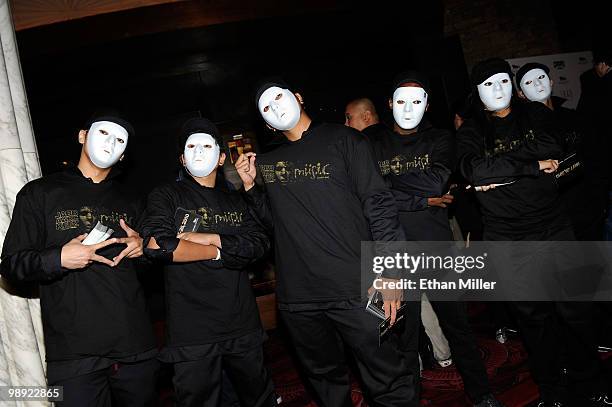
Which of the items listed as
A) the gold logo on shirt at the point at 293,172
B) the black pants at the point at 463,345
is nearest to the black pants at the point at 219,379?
the gold logo on shirt at the point at 293,172

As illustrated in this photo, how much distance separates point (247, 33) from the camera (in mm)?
A: 5906

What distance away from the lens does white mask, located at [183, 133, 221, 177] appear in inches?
110

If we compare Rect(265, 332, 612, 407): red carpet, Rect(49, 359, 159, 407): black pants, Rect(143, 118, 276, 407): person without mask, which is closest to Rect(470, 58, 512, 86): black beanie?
Rect(143, 118, 276, 407): person without mask

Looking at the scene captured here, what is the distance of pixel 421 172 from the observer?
2.92m

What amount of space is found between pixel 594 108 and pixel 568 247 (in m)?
1.84

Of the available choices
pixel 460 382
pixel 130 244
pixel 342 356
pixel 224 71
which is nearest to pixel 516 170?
pixel 342 356

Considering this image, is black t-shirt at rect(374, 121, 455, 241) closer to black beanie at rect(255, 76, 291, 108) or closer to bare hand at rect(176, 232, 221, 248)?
black beanie at rect(255, 76, 291, 108)

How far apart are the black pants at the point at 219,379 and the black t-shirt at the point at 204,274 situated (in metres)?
0.11

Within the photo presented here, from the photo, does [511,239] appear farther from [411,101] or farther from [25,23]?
[25,23]

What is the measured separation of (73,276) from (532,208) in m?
2.51

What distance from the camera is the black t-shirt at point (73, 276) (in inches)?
93.0

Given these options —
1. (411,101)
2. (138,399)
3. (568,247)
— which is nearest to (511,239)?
(568,247)

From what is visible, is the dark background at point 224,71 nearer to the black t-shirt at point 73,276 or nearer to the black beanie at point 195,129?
the black beanie at point 195,129

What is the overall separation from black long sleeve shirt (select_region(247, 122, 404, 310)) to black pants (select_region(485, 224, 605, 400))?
1038 mm
